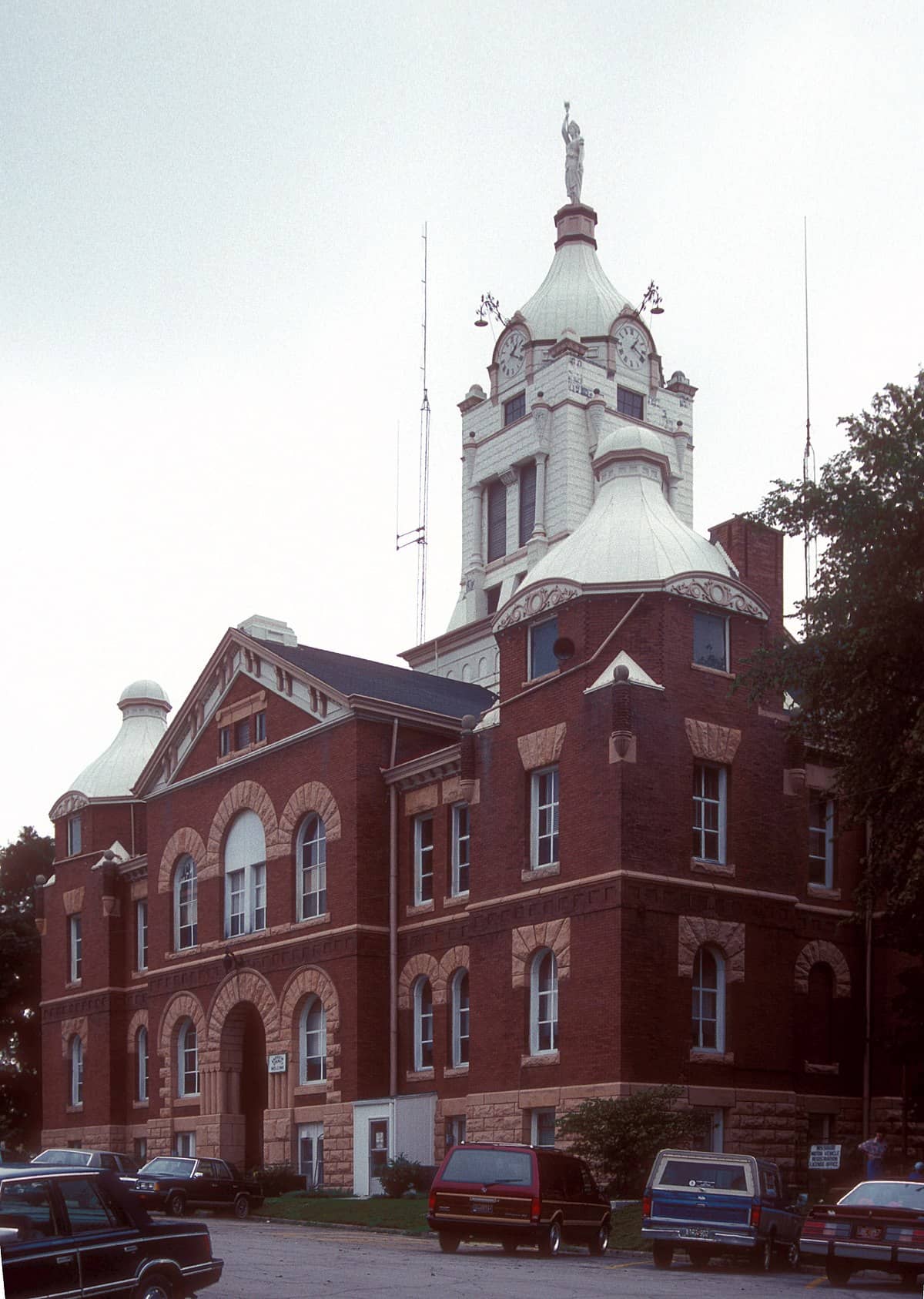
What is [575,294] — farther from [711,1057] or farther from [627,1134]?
[627,1134]

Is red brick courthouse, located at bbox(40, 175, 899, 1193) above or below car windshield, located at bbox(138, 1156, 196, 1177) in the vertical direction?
above

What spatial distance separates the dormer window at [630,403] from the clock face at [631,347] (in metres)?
1.04

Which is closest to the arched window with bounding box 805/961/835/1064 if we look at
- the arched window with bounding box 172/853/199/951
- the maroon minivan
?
the maroon minivan

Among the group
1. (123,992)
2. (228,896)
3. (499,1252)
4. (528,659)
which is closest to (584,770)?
(528,659)

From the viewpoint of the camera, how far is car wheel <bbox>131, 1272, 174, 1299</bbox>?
16.2 meters

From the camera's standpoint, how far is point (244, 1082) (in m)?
51.0

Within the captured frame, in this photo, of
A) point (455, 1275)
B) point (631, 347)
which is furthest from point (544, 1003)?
point (631, 347)

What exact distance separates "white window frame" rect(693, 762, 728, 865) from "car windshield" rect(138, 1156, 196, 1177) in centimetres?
1285

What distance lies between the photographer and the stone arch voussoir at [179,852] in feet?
173

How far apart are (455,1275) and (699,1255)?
6.09 metres

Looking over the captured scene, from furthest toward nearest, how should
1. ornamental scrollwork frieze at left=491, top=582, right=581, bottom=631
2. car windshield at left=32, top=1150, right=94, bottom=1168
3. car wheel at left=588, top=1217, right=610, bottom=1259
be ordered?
ornamental scrollwork frieze at left=491, top=582, right=581, bottom=631, car windshield at left=32, top=1150, right=94, bottom=1168, car wheel at left=588, top=1217, right=610, bottom=1259

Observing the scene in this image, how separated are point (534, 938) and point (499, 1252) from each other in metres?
11.6

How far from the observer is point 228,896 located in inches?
2029

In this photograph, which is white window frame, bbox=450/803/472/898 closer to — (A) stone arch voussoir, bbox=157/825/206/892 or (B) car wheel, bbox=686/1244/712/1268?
(A) stone arch voussoir, bbox=157/825/206/892
